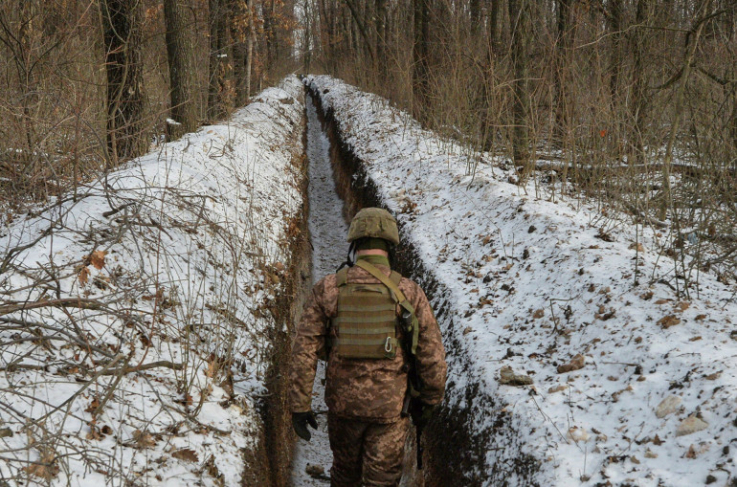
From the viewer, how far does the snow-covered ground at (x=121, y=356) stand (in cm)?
241

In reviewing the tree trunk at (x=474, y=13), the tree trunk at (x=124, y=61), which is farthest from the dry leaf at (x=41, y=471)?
the tree trunk at (x=474, y=13)

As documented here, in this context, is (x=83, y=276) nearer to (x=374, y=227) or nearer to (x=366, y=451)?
(x=374, y=227)

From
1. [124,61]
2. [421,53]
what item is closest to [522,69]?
[421,53]

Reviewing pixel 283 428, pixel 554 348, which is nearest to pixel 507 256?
pixel 554 348

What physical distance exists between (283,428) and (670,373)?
2759 mm

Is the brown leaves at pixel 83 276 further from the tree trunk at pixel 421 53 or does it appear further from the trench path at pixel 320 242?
the tree trunk at pixel 421 53

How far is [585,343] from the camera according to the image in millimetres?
3416

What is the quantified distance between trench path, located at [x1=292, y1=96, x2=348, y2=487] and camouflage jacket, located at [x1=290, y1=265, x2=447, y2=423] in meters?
1.25

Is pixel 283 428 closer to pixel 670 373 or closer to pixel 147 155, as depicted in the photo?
pixel 670 373

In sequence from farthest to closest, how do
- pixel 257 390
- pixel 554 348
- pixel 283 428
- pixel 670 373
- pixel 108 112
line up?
1. pixel 108 112
2. pixel 283 428
3. pixel 257 390
4. pixel 554 348
5. pixel 670 373

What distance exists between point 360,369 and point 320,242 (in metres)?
5.78

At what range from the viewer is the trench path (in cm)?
422

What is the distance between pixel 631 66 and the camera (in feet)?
22.1

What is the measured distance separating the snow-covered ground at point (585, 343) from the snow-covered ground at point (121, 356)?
5.24ft
